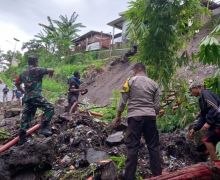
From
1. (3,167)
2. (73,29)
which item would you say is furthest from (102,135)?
(73,29)

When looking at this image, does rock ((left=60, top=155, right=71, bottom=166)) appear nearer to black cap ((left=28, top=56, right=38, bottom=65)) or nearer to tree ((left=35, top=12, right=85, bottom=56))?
black cap ((left=28, top=56, right=38, bottom=65))

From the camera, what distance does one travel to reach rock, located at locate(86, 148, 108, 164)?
653 cm

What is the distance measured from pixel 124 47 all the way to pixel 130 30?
18220 millimetres

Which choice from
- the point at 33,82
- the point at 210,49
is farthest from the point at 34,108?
the point at 210,49

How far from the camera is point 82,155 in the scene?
690 centimetres

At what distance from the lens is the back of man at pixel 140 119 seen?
18.2 ft

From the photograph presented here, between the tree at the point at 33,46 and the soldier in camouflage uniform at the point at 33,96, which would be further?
the tree at the point at 33,46

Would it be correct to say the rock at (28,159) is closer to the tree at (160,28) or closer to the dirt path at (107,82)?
the tree at (160,28)

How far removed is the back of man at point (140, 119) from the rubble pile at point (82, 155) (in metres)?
0.46

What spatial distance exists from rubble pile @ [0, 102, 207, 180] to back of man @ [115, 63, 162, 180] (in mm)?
458

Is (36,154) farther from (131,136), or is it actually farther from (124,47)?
(124,47)

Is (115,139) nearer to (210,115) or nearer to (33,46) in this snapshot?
(210,115)

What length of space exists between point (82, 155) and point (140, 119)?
1.72 meters

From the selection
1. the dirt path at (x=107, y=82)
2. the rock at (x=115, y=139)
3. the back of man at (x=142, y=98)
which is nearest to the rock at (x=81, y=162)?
the rock at (x=115, y=139)
